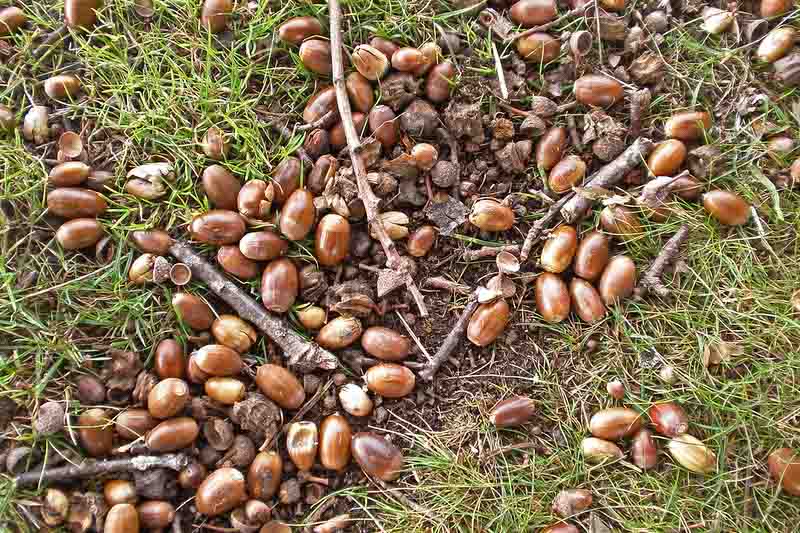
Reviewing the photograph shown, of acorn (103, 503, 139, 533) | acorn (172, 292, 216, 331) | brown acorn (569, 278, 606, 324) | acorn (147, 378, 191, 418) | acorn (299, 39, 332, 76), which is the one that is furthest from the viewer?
acorn (299, 39, 332, 76)

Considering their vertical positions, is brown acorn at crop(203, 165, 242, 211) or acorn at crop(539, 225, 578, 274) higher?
brown acorn at crop(203, 165, 242, 211)

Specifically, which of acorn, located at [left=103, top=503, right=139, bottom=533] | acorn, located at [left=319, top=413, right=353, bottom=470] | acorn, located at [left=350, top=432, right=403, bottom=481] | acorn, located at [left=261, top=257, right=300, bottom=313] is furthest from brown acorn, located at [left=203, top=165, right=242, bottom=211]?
acorn, located at [left=103, top=503, right=139, bottom=533]

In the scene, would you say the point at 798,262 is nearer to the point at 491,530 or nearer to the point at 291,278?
the point at 491,530

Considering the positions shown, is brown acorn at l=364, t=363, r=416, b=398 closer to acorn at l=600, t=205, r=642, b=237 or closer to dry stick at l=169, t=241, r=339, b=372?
dry stick at l=169, t=241, r=339, b=372

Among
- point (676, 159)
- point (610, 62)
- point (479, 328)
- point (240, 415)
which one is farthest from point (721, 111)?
point (240, 415)

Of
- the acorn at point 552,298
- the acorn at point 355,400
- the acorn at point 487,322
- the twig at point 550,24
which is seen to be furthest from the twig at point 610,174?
A: the acorn at point 355,400

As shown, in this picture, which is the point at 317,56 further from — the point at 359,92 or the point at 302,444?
the point at 302,444
